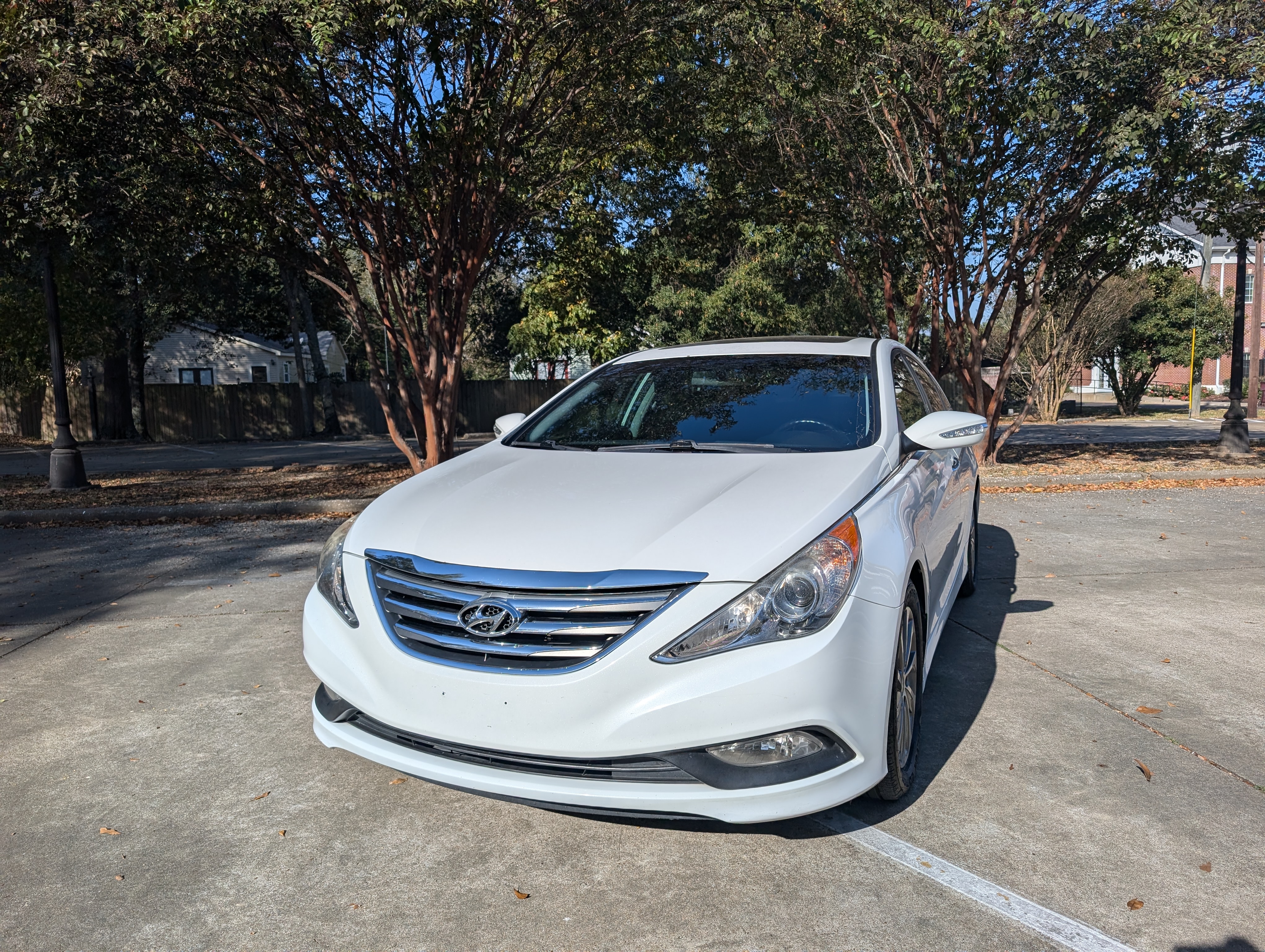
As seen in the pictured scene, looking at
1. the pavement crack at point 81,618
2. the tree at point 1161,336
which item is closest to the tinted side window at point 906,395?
the pavement crack at point 81,618

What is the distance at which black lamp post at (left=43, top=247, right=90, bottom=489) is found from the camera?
1270 centimetres

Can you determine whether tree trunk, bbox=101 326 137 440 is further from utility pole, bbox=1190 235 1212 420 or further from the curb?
utility pole, bbox=1190 235 1212 420

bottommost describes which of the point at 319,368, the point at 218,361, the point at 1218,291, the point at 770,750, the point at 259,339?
the point at 770,750

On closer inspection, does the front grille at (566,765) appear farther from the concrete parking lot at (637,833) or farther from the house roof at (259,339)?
the house roof at (259,339)

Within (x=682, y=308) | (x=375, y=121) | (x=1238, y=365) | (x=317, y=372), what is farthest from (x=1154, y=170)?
(x=317, y=372)

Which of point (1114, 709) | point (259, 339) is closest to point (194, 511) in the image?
point (1114, 709)

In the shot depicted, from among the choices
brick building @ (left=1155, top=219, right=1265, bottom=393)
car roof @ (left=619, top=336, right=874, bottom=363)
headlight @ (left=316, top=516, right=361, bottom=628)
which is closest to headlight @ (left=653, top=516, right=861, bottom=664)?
headlight @ (left=316, top=516, right=361, bottom=628)

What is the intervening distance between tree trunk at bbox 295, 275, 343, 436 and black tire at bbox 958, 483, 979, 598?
2502 cm

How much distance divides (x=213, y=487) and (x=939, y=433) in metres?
12.6

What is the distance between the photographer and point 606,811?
2707 mm

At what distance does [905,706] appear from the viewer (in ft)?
10.8

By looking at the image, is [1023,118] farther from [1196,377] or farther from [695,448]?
[1196,377]

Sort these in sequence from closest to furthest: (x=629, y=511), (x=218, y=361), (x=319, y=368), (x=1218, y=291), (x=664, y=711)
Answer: (x=664, y=711)
(x=629, y=511)
(x=319, y=368)
(x=218, y=361)
(x=1218, y=291)

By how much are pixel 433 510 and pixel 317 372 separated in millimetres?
28234
